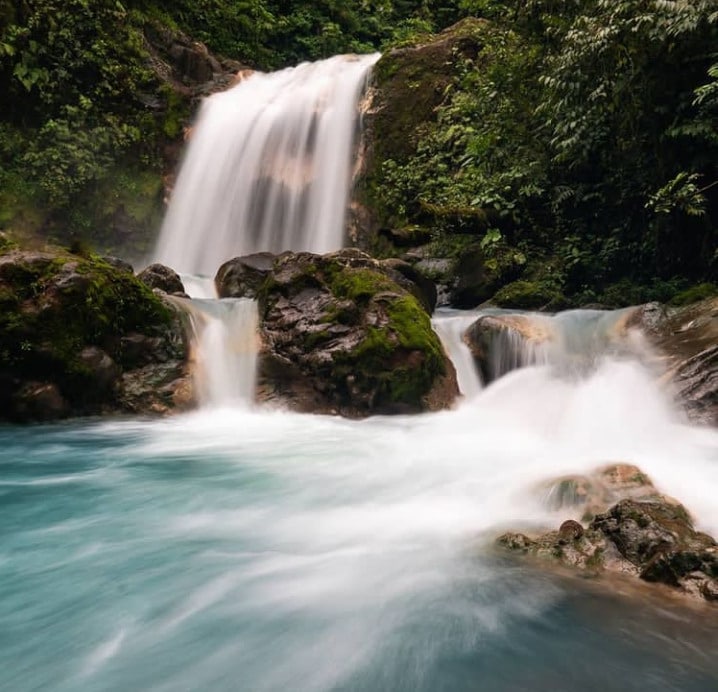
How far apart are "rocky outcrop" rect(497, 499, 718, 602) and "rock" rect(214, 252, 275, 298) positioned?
7.22 metres

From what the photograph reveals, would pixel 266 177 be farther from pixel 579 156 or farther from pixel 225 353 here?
pixel 225 353

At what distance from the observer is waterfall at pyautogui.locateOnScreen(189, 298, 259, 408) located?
699 cm

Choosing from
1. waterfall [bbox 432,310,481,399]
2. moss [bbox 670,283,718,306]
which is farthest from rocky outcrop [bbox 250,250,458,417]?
moss [bbox 670,283,718,306]

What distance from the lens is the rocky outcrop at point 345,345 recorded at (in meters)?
6.55

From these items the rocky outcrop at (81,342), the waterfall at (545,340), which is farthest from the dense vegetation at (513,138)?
the rocky outcrop at (81,342)

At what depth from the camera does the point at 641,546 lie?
246 cm

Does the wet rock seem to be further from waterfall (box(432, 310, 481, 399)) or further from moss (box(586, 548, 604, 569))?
waterfall (box(432, 310, 481, 399))

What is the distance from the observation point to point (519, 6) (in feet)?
29.5

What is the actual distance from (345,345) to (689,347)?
12.7 feet

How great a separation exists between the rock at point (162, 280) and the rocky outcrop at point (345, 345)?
6.44ft

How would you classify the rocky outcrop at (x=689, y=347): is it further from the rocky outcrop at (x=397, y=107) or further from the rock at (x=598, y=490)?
the rocky outcrop at (x=397, y=107)

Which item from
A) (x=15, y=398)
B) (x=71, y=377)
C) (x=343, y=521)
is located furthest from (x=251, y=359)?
(x=343, y=521)

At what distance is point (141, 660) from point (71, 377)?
15.7 feet

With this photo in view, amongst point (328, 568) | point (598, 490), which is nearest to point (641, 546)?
point (598, 490)
